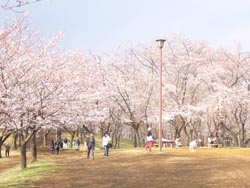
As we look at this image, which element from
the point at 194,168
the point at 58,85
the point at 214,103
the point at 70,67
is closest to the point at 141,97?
the point at 214,103

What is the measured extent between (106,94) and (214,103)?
12105 millimetres

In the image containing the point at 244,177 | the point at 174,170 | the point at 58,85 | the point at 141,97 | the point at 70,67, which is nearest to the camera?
the point at 244,177

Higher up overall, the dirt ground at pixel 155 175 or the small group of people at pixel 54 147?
the small group of people at pixel 54 147

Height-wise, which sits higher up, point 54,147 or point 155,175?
point 54,147

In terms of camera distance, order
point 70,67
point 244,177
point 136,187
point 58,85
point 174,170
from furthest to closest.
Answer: point 70,67, point 58,85, point 174,170, point 244,177, point 136,187

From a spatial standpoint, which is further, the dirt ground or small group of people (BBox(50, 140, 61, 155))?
small group of people (BBox(50, 140, 61, 155))

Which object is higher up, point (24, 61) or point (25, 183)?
point (24, 61)

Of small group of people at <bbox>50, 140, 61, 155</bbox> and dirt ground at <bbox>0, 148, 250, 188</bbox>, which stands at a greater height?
small group of people at <bbox>50, 140, 61, 155</bbox>

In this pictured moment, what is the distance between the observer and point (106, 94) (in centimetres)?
4753


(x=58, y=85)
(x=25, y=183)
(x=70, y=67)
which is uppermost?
(x=70, y=67)

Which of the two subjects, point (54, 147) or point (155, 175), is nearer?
point (155, 175)

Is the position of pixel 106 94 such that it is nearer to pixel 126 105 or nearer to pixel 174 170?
pixel 126 105

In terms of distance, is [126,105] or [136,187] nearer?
[136,187]

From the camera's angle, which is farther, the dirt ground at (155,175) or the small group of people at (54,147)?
the small group of people at (54,147)
